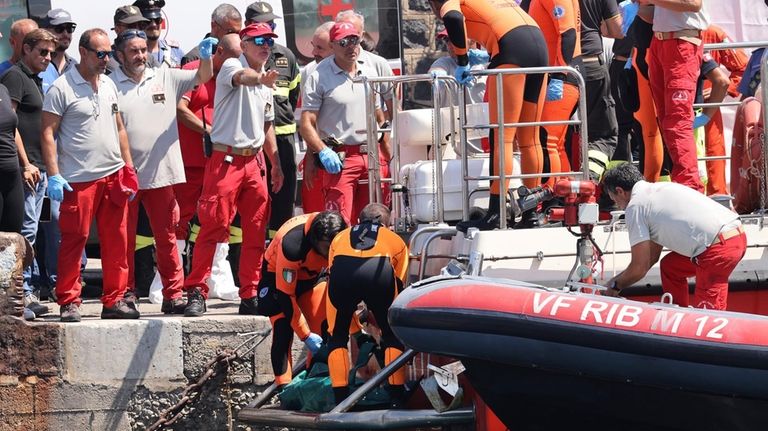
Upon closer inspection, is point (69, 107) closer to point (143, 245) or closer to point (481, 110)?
point (143, 245)

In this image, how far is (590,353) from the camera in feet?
23.2

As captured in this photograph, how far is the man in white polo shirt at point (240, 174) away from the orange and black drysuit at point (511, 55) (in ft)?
4.05

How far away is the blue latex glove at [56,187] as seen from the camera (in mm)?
9016

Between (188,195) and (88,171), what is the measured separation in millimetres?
1040

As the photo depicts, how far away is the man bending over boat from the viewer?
7.40 m

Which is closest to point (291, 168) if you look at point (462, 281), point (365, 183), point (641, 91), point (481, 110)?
point (365, 183)

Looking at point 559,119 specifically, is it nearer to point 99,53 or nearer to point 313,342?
point 313,342

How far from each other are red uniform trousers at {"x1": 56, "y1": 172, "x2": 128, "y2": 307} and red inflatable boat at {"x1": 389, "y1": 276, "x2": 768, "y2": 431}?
91.9 inches

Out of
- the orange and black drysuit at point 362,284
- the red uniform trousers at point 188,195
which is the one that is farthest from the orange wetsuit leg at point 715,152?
the red uniform trousers at point 188,195

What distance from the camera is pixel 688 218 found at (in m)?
7.39

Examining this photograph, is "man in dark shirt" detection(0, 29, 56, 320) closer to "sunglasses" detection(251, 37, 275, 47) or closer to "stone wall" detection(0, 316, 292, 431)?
"stone wall" detection(0, 316, 292, 431)

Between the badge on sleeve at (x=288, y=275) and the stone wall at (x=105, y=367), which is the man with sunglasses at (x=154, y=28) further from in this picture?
the badge on sleeve at (x=288, y=275)

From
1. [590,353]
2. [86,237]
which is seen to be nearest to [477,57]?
[86,237]

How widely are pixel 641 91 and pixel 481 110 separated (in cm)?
111
